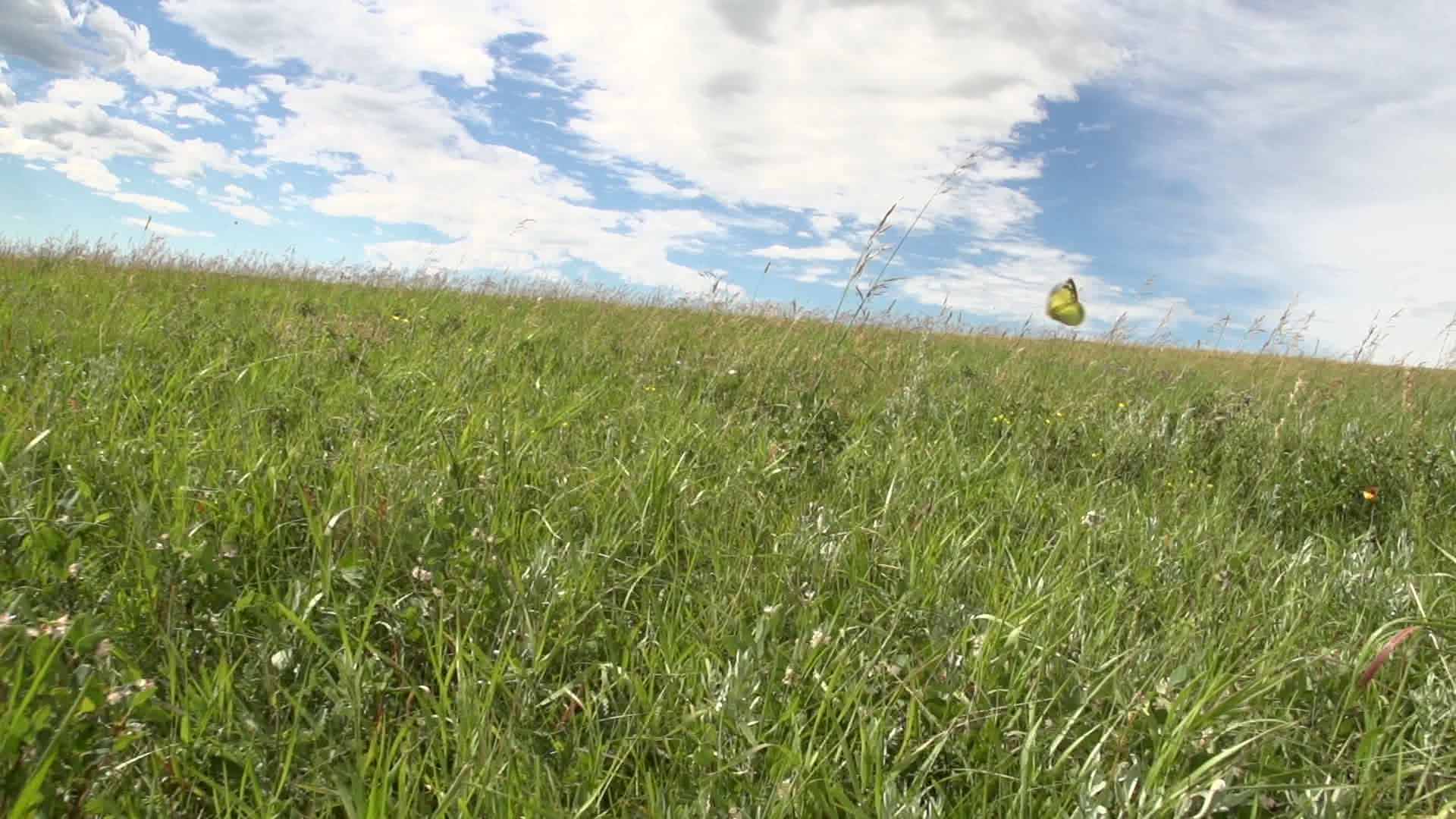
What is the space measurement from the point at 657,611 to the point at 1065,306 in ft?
11.9

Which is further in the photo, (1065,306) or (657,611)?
(1065,306)

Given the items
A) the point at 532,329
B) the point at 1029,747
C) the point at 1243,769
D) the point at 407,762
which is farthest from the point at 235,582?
the point at 532,329

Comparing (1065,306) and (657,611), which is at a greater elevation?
(1065,306)

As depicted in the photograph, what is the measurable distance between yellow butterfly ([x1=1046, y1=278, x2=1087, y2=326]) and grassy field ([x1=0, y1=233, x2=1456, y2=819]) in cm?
124

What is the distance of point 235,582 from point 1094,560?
2.16 meters

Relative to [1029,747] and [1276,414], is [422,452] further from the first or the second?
[1276,414]

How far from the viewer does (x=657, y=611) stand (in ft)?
5.92

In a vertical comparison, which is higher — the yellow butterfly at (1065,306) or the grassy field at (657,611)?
the yellow butterfly at (1065,306)

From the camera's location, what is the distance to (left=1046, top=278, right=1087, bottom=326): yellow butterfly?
4.54 m

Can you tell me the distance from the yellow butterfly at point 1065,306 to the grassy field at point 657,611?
4.07ft

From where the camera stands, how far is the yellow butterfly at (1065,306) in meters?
4.54

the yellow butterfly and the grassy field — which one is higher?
the yellow butterfly

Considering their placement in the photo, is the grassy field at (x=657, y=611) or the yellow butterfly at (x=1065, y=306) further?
the yellow butterfly at (x=1065, y=306)

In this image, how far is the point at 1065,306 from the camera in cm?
460
